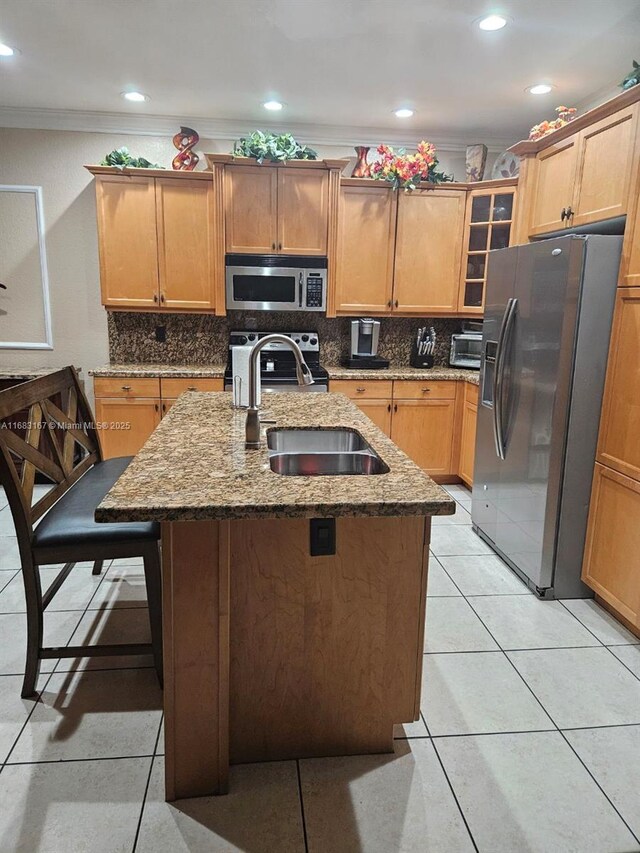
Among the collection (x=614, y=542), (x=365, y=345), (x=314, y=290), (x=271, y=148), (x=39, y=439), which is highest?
(x=271, y=148)

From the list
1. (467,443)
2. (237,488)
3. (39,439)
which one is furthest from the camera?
(467,443)

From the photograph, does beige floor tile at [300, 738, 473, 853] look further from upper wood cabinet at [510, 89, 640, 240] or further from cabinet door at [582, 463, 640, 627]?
upper wood cabinet at [510, 89, 640, 240]

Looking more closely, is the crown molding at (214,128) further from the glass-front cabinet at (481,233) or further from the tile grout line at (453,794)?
→ the tile grout line at (453,794)

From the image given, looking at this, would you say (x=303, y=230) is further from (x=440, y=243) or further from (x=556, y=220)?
(x=556, y=220)

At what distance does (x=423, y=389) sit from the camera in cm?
410

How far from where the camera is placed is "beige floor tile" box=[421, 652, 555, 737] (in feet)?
6.00

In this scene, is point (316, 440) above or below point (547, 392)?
below

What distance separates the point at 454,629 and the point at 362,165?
321 centimetres

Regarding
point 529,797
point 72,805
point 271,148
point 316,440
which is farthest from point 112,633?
point 271,148

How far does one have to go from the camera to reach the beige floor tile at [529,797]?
56.3 inches

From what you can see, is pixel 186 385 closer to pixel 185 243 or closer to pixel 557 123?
pixel 185 243

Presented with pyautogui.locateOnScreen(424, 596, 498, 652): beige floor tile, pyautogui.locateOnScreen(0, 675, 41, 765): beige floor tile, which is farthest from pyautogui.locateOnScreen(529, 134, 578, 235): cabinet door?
pyautogui.locateOnScreen(0, 675, 41, 765): beige floor tile

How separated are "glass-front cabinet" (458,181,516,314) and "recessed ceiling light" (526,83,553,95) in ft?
2.19

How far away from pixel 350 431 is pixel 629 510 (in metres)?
1.24
